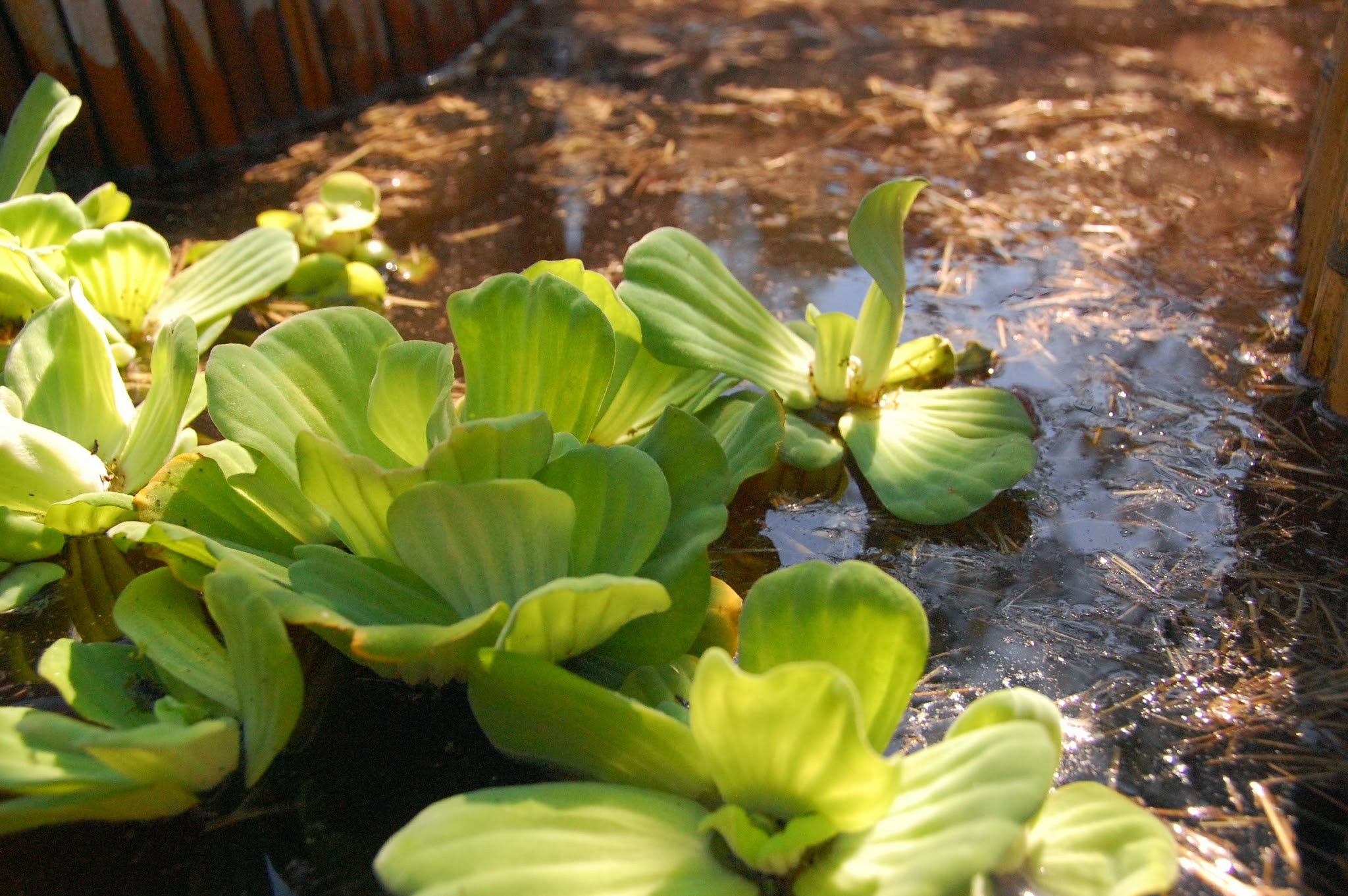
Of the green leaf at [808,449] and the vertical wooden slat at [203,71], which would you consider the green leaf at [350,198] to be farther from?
the green leaf at [808,449]

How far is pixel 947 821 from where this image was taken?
0.88 metres

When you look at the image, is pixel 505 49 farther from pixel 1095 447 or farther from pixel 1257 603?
pixel 1257 603

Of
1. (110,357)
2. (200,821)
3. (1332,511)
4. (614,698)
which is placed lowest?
(1332,511)

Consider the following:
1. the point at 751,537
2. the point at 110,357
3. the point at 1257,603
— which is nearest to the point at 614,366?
the point at 751,537

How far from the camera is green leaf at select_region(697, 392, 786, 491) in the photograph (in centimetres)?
133

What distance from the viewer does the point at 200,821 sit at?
1.08 metres

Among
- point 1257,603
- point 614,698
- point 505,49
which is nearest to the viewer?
point 614,698

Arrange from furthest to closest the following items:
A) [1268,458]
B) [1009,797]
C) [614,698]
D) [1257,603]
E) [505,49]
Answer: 1. [505,49]
2. [1268,458]
3. [1257,603]
4. [614,698]
5. [1009,797]

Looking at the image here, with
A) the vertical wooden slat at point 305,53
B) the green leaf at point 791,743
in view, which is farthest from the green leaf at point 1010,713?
the vertical wooden slat at point 305,53

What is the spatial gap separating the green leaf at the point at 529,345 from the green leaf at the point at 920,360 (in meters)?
0.62

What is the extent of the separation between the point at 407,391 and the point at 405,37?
2.32 meters

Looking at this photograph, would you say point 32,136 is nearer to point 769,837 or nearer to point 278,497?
point 278,497

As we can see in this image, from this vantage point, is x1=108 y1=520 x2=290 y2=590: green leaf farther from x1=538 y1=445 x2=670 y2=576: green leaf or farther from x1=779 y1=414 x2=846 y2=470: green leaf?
x1=779 y1=414 x2=846 y2=470: green leaf

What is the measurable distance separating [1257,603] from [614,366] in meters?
0.87
